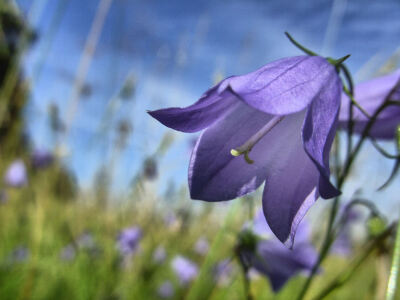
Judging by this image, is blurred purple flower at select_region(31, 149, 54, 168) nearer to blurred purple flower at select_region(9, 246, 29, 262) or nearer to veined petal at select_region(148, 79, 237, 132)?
blurred purple flower at select_region(9, 246, 29, 262)

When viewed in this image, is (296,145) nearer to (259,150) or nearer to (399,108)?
(259,150)

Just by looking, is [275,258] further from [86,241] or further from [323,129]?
[86,241]

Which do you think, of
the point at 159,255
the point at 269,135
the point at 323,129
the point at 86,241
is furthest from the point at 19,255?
the point at 323,129

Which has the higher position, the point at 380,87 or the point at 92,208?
the point at 380,87

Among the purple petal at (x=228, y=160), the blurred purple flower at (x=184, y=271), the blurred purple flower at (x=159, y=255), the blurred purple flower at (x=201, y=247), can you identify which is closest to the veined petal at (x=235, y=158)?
the purple petal at (x=228, y=160)

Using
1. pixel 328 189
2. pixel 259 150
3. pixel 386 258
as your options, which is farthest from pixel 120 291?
pixel 328 189

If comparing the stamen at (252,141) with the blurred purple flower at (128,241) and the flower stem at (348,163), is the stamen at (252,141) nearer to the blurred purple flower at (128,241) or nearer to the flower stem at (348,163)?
the flower stem at (348,163)
